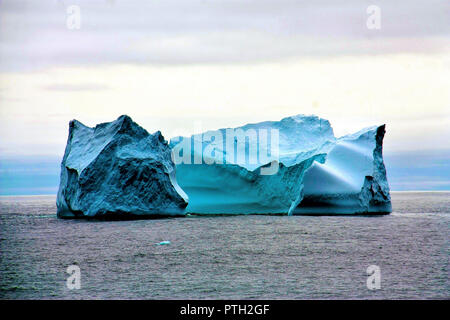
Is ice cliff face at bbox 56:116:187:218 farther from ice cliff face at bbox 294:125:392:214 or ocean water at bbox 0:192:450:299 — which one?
ice cliff face at bbox 294:125:392:214

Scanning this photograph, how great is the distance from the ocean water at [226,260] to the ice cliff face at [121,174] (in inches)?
35.6

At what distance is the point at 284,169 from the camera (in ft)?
73.9

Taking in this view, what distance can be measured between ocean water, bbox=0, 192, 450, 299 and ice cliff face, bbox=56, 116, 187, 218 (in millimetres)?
904

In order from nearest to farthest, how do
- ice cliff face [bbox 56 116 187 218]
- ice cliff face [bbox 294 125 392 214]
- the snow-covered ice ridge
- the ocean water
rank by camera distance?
the ocean water → ice cliff face [bbox 56 116 187 218] → ice cliff face [bbox 294 125 392 214] → the snow-covered ice ridge

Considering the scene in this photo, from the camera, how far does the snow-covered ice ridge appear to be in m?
20.4

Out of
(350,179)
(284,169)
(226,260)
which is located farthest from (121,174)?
(226,260)

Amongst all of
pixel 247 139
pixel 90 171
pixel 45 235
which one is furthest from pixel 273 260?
pixel 247 139

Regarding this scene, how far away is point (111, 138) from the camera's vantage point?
20016 mm

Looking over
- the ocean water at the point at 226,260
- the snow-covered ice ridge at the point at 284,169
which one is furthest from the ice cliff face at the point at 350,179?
the ocean water at the point at 226,260

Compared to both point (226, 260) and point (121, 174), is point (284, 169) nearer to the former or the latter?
point (121, 174)

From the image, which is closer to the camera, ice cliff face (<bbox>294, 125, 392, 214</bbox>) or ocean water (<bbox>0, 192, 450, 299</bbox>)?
ocean water (<bbox>0, 192, 450, 299</bbox>)

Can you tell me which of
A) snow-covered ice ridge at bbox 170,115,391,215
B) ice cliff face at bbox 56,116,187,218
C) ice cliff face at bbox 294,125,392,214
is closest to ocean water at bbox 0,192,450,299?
ice cliff face at bbox 56,116,187,218

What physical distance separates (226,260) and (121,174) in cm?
842
